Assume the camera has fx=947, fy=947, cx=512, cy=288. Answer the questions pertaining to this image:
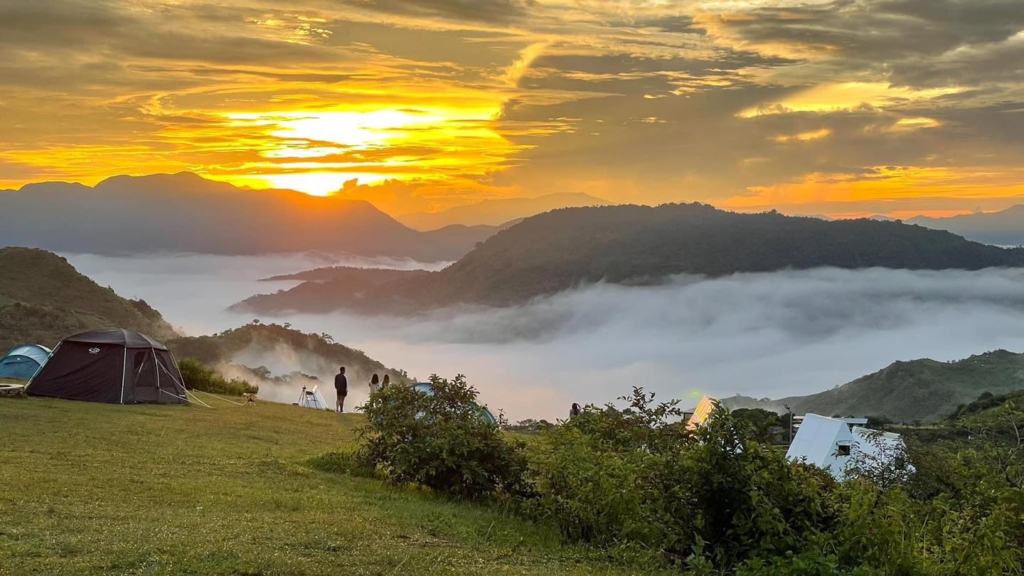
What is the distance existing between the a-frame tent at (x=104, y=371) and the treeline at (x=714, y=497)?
16.7 meters

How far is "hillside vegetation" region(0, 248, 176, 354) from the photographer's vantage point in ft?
260

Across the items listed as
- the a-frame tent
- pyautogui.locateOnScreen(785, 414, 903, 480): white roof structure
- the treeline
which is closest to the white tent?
the a-frame tent

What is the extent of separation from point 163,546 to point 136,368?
21.9 m

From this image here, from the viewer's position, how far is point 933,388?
12019cm

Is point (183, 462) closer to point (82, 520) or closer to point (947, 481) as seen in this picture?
point (82, 520)

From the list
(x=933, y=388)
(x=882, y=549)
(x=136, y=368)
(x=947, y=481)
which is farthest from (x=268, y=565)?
(x=933, y=388)

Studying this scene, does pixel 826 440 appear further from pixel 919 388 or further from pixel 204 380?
pixel 919 388

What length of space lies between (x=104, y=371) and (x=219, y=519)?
19.7m

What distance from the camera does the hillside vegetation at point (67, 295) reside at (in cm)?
7919

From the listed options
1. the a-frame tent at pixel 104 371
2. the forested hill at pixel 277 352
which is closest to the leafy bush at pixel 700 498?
the a-frame tent at pixel 104 371

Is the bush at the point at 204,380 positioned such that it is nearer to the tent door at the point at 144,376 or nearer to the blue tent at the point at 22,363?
the blue tent at the point at 22,363

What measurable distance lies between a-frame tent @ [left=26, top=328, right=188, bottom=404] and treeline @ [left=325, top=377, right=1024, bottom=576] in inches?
658

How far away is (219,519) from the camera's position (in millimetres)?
11930

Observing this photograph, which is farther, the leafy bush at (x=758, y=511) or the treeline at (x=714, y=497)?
the treeline at (x=714, y=497)
